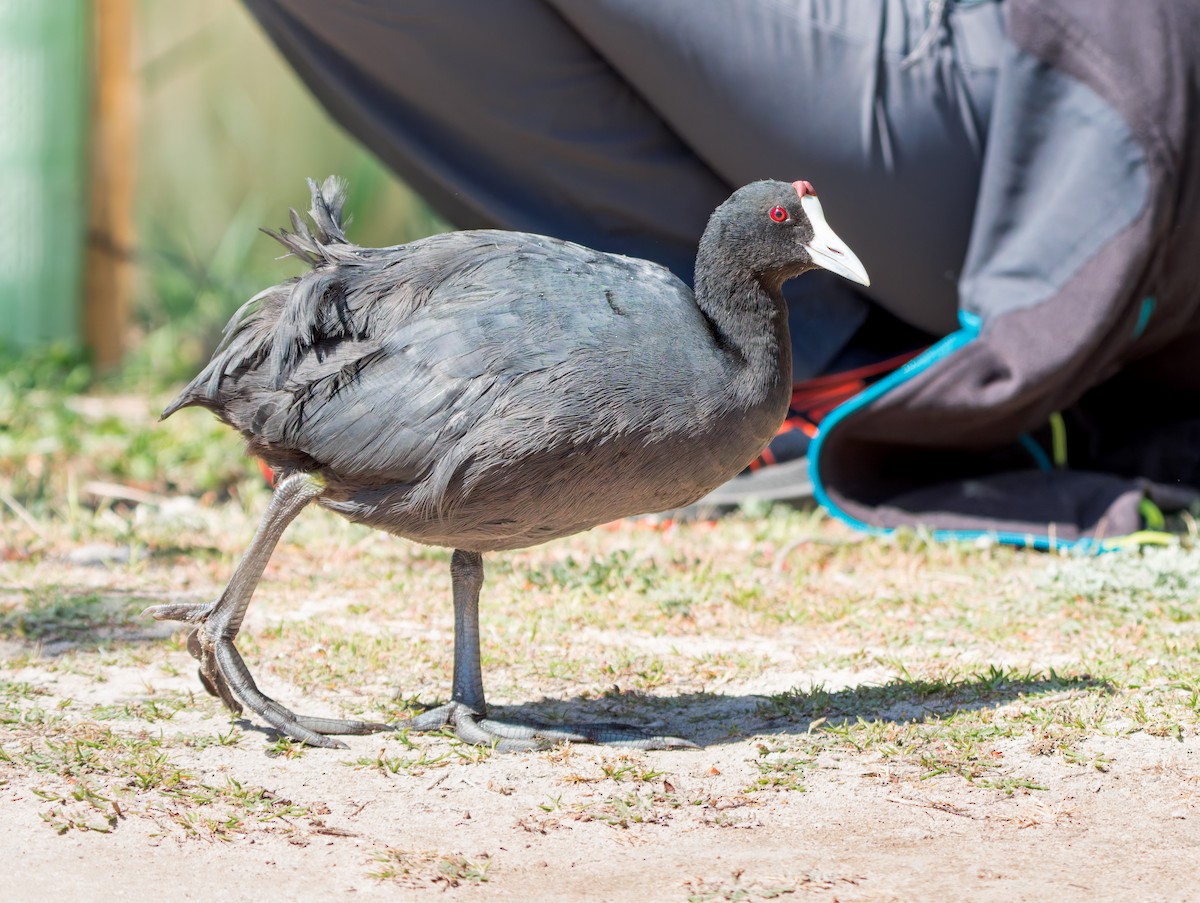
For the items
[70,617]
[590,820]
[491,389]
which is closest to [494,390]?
[491,389]

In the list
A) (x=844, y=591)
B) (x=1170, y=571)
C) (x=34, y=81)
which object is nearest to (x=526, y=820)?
(x=844, y=591)

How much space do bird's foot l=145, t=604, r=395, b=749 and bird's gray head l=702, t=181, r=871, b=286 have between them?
1251mm

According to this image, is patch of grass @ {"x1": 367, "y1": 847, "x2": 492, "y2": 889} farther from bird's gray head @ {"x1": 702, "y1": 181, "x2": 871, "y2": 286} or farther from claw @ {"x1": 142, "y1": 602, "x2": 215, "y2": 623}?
bird's gray head @ {"x1": 702, "y1": 181, "x2": 871, "y2": 286}

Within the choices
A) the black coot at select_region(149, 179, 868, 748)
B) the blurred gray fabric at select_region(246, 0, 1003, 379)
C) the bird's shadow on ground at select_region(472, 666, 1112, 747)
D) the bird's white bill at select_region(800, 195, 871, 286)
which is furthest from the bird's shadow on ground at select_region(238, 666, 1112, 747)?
the blurred gray fabric at select_region(246, 0, 1003, 379)

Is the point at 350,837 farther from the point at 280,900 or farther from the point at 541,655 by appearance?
the point at 541,655

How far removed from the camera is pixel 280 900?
233cm

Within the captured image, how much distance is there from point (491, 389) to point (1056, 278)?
244 centimetres

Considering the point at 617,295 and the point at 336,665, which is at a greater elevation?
the point at 617,295

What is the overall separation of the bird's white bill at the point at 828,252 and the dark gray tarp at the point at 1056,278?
173 cm

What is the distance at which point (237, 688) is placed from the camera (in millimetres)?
3094

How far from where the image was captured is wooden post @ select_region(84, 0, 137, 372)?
6.97 meters

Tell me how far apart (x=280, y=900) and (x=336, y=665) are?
1.28 meters

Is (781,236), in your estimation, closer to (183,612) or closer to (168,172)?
(183,612)

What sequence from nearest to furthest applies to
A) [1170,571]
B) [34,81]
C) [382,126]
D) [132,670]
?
[132,670], [1170,571], [382,126], [34,81]
